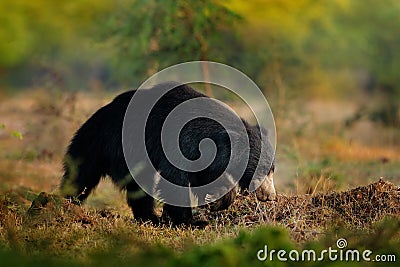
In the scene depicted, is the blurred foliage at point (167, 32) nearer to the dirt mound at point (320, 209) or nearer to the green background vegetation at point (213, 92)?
the green background vegetation at point (213, 92)

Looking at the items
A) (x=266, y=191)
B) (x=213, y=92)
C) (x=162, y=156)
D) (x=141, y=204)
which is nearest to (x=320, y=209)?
(x=266, y=191)

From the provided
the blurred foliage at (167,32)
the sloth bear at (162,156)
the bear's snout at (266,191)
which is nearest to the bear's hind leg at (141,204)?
the sloth bear at (162,156)

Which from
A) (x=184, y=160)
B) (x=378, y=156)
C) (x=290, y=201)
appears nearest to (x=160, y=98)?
(x=184, y=160)

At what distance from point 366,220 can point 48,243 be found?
13.9 feet

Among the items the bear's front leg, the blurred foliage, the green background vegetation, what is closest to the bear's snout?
the green background vegetation

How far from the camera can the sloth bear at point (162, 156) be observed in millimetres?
9992

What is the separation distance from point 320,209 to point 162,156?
217 centimetres

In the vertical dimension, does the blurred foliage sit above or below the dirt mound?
above

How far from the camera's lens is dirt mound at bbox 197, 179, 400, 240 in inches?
379

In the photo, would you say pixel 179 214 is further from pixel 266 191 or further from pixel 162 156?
pixel 266 191

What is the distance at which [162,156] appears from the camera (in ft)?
33.5

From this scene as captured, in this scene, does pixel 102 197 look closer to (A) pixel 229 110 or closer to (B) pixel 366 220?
(A) pixel 229 110

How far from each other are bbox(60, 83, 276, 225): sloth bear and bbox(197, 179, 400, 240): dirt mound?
17 cm

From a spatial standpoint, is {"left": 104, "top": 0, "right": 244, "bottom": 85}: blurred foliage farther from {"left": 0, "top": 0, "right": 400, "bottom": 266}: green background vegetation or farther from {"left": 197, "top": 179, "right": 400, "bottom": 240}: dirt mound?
{"left": 197, "top": 179, "right": 400, "bottom": 240}: dirt mound
